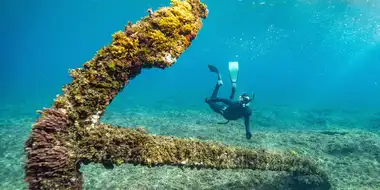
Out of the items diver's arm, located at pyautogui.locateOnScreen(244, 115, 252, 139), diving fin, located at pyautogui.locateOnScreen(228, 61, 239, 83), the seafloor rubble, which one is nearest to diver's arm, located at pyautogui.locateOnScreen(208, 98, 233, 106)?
diver's arm, located at pyautogui.locateOnScreen(244, 115, 252, 139)

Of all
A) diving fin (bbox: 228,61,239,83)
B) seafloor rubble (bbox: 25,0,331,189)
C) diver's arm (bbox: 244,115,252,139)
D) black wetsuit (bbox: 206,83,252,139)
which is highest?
diving fin (bbox: 228,61,239,83)

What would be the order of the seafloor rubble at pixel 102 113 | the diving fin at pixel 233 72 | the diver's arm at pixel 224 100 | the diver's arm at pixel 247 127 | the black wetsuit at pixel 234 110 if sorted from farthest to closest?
the diving fin at pixel 233 72
the diver's arm at pixel 224 100
the black wetsuit at pixel 234 110
the diver's arm at pixel 247 127
the seafloor rubble at pixel 102 113

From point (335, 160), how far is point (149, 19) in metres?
11.3

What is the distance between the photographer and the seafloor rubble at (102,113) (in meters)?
3.33

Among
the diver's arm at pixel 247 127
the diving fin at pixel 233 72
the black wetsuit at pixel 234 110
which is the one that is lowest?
the diver's arm at pixel 247 127

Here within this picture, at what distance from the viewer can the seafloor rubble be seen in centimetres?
333

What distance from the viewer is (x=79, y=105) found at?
3.64 metres

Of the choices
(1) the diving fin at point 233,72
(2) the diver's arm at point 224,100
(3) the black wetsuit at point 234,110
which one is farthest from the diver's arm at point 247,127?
(1) the diving fin at point 233,72

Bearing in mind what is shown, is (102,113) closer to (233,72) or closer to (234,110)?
(234,110)

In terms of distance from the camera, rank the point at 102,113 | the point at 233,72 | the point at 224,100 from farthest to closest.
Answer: the point at 233,72
the point at 224,100
the point at 102,113

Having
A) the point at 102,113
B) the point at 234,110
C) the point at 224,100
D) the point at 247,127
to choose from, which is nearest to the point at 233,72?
the point at 224,100

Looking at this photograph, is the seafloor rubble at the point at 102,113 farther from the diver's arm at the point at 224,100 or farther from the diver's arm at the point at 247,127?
the diver's arm at the point at 224,100

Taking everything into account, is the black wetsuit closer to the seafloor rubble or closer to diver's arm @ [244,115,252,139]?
diver's arm @ [244,115,252,139]

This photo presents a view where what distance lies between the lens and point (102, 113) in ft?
12.8
